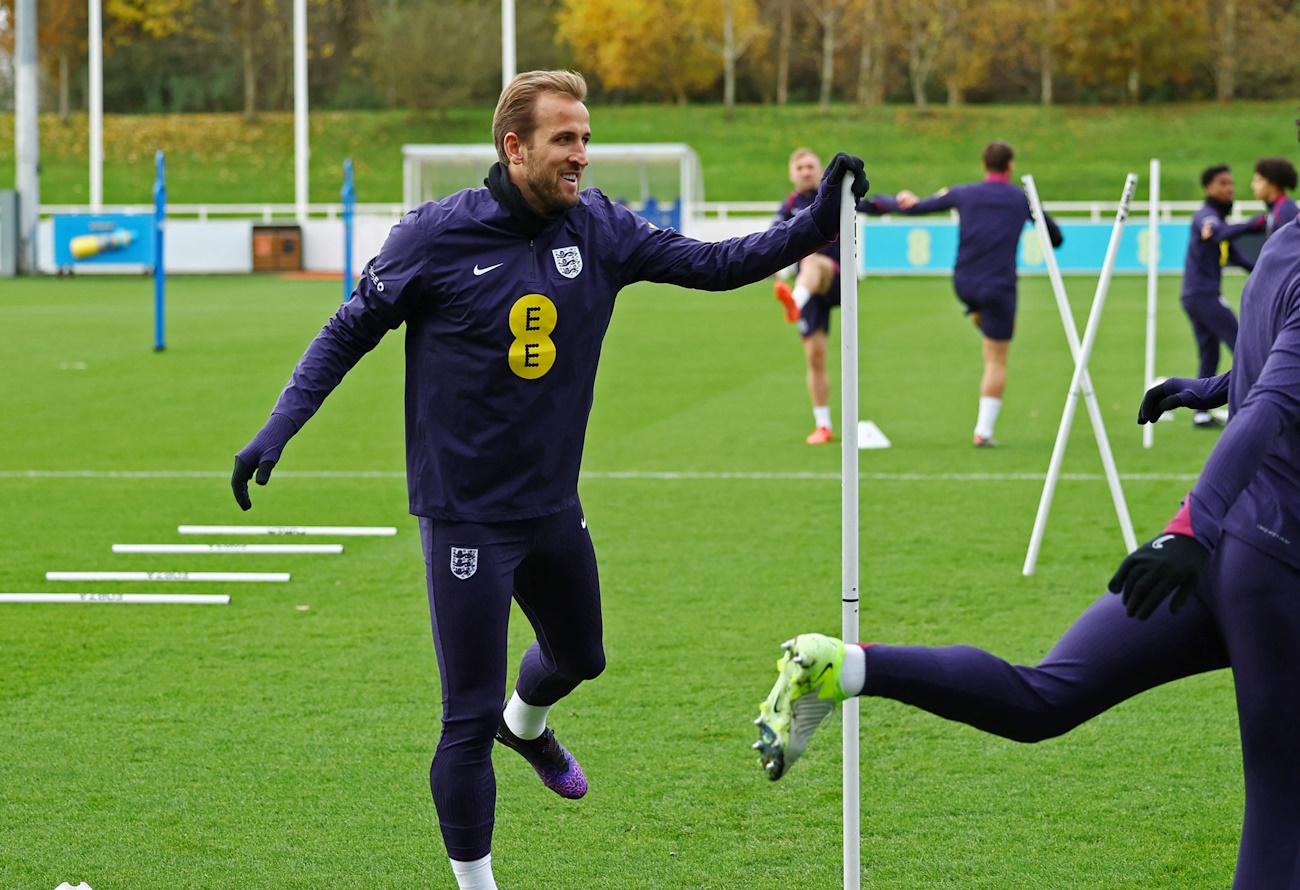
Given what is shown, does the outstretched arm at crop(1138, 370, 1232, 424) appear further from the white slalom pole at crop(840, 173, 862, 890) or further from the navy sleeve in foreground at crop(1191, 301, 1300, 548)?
the navy sleeve in foreground at crop(1191, 301, 1300, 548)

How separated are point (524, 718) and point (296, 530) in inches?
167

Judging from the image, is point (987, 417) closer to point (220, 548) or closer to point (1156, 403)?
point (220, 548)

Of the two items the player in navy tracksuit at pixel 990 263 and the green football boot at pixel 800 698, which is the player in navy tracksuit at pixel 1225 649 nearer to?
the green football boot at pixel 800 698

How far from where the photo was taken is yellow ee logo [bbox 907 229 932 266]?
34.6 m

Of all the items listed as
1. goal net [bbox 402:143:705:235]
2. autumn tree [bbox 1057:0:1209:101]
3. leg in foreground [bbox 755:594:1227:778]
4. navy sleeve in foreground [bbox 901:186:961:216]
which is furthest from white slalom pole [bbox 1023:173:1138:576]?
autumn tree [bbox 1057:0:1209:101]

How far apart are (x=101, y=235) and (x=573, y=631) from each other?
33.0 metres

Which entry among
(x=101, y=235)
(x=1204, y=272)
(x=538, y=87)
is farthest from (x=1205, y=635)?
(x=101, y=235)

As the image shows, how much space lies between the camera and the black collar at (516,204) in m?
3.91

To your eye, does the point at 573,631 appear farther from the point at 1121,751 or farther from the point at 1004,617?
the point at 1004,617

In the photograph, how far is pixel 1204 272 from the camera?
13742 mm

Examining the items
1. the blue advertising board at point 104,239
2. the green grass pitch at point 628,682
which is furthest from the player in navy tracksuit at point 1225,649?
the blue advertising board at point 104,239

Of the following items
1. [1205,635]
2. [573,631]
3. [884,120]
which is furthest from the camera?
[884,120]

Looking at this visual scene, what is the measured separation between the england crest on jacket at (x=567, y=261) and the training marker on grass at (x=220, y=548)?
4.69 meters

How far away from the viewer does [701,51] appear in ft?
233
